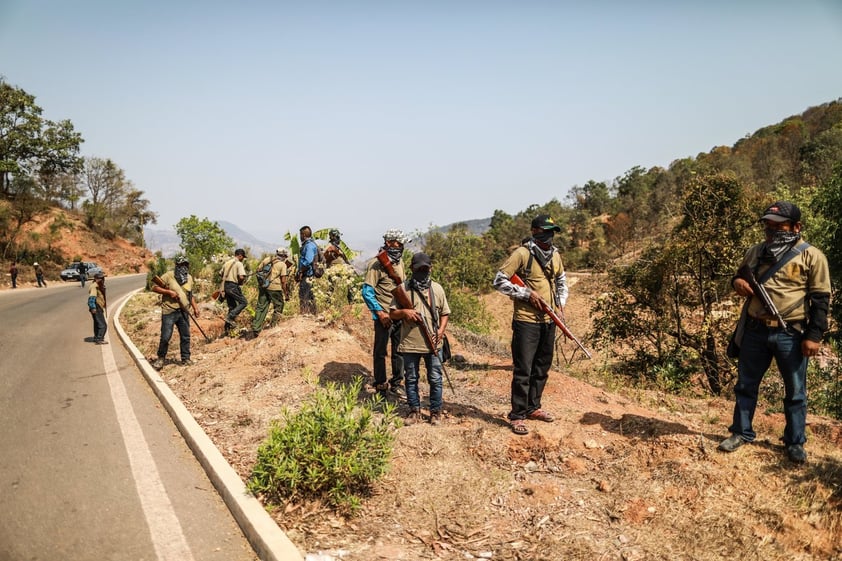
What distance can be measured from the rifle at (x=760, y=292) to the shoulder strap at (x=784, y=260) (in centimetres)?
7

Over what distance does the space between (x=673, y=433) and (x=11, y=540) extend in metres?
5.13

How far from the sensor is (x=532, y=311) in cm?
510

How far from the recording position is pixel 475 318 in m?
20.4

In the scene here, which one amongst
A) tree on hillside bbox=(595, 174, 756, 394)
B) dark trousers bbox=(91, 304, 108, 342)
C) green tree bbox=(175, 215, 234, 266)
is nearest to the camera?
tree on hillside bbox=(595, 174, 756, 394)

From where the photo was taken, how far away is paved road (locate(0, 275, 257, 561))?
11.5 ft

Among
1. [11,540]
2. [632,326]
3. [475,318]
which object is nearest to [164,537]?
[11,540]

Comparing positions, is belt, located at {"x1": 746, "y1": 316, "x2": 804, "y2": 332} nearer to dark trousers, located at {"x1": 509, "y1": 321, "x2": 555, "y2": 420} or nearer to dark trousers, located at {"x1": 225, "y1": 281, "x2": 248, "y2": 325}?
dark trousers, located at {"x1": 509, "y1": 321, "x2": 555, "y2": 420}

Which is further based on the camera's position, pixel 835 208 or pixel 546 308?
pixel 835 208

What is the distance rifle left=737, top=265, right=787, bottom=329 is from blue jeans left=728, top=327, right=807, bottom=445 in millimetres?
117

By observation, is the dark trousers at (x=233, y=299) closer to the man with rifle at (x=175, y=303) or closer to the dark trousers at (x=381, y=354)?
the man with rifle at (x=175, y=303)

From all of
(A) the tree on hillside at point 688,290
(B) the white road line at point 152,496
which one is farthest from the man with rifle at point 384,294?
(A) the tree on hillside at point 688,290

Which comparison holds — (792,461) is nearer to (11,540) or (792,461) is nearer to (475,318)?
(11,540)

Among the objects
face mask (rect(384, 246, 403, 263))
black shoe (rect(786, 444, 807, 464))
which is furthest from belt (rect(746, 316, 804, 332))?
face mask (rect(384, 246, 403, 263))

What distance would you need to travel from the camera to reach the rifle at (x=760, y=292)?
398 centimetres
